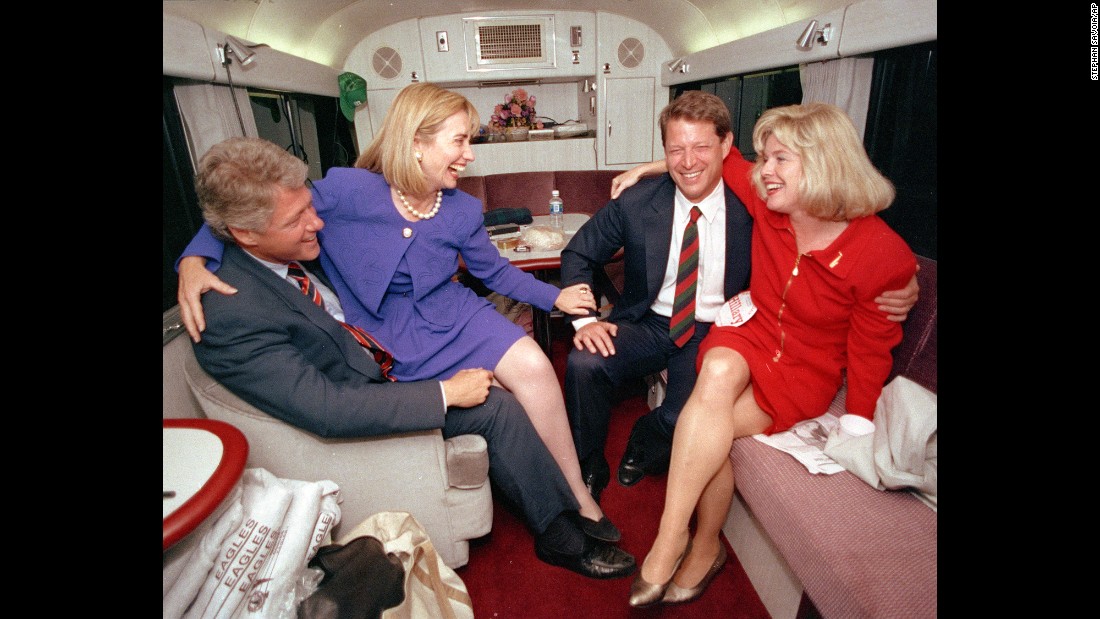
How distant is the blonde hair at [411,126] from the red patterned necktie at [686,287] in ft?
3.39

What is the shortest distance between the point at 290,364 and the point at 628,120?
17.3 feet

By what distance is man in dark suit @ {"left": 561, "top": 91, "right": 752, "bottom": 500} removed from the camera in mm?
2047

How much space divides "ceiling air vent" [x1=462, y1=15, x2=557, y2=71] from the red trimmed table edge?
5.00m

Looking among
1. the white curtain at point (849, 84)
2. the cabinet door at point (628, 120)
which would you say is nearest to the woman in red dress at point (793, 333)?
the white curtain at point (849, 84)

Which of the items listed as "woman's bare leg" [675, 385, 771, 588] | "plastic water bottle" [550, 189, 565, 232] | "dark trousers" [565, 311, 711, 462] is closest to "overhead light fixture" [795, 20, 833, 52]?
"plastic water bottle" [550, 189, 565, 232]

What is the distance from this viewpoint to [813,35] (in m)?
3.01

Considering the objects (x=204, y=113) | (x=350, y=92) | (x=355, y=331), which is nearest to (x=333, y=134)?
(x=350, y=92)

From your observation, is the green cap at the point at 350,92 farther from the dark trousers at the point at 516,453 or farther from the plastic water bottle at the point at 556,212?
the dark trousers at the point at 516,453

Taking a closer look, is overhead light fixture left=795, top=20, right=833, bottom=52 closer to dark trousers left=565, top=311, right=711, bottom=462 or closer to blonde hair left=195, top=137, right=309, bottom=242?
dark trousers left=565, top=311, right=711, bottom=462

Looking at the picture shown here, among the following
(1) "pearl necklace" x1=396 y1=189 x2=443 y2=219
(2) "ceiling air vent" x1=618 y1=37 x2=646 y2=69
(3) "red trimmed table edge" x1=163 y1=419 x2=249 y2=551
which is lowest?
(3) "red trimmed table edge" x1=163 y1=419 x2=249 y2=551

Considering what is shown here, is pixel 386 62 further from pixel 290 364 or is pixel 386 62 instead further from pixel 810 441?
pixel 810 441

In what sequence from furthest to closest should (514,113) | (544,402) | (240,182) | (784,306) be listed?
1. (514,113)
2. (544,402)
3. (784,306)
4. (240,182)

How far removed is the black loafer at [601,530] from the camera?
1907 mm
